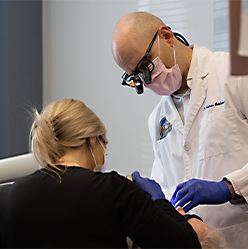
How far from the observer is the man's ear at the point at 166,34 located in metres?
1.93

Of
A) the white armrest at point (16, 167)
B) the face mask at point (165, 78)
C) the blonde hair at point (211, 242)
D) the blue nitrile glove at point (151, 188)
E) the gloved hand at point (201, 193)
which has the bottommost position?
the blonde hair at point (211, 242)

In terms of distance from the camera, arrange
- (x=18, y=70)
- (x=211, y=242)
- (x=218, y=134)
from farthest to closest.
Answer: (x=18, y=70) → (x=218, y=134) → (x=211, y=242)

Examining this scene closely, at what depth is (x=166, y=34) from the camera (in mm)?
1945

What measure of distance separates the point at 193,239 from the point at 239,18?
0.68 m

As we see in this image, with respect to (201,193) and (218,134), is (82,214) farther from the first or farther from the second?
(218,134)

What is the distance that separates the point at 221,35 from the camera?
259 centimetres

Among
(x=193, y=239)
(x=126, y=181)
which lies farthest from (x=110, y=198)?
(x=193, y=239)

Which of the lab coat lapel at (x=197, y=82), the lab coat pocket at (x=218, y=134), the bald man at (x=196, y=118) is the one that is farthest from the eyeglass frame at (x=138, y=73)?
the lab coat pocket at (x=218, y=134)

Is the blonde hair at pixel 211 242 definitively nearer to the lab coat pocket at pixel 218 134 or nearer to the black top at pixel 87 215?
the black top at pixel 87 215

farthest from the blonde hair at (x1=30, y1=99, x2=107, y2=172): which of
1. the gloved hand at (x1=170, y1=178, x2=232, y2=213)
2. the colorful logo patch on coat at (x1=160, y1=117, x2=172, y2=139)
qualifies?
the colorful logo patch on coat at (x1=160, y1=117, x2=172, y2=139)

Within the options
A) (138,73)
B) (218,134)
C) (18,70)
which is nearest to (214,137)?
(218,134)

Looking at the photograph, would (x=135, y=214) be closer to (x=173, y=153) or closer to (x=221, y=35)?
(x=173, y=153)

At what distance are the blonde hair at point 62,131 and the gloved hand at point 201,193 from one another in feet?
1.40

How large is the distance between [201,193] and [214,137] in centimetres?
24
